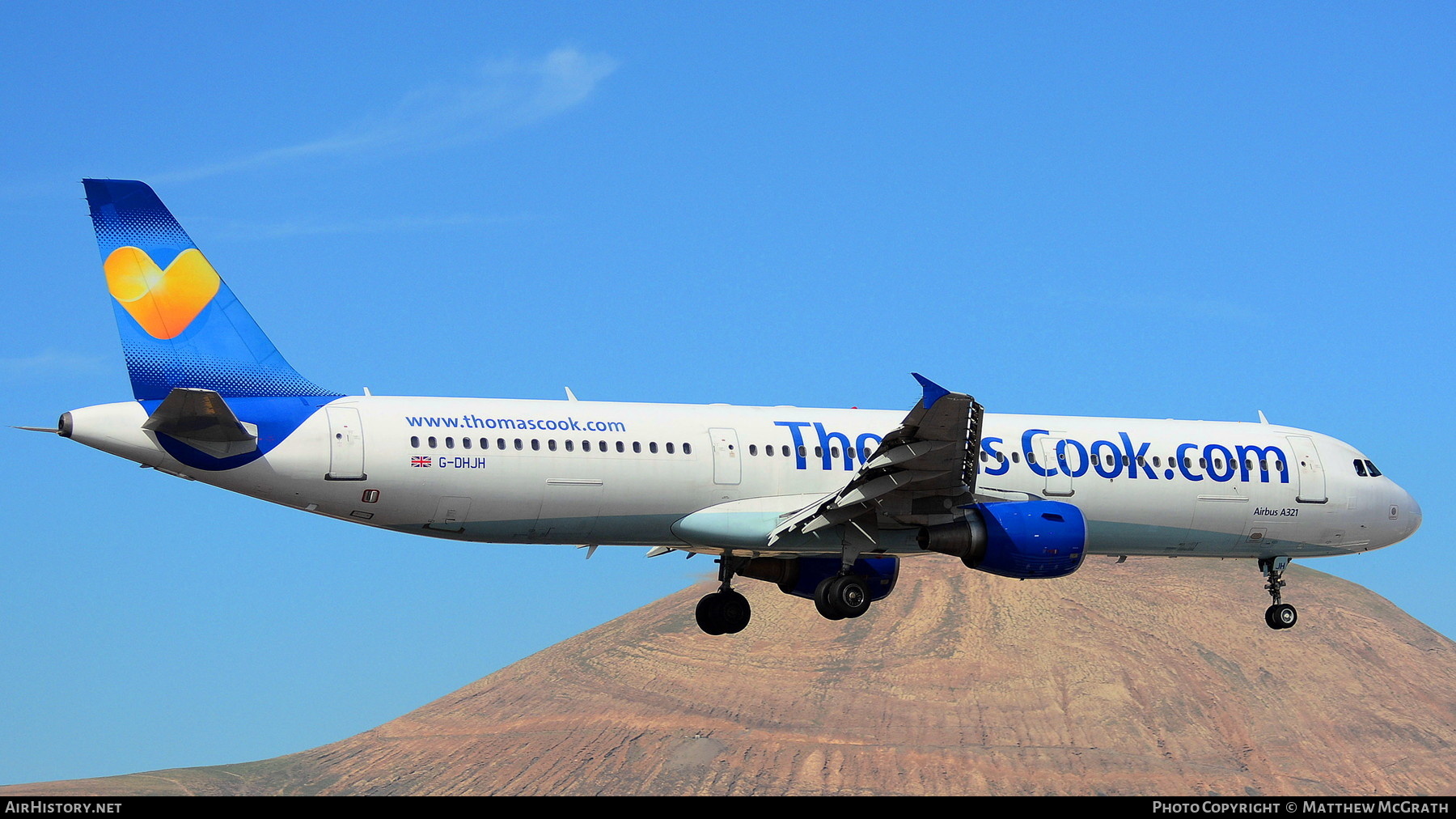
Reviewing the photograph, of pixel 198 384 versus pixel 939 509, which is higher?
pixel 198 384

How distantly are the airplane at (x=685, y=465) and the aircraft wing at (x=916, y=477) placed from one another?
41mm

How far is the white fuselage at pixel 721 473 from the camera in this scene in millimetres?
26859

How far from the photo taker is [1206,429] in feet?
111

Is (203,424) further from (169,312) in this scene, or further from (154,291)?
(154,291)

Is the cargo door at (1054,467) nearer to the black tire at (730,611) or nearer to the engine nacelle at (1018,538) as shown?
the engine nacelle at (1018,538)

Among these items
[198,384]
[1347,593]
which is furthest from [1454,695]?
[198,384]

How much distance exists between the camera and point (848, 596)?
1196 inches

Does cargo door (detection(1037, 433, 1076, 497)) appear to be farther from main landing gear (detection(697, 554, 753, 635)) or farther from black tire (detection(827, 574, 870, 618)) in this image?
main landing gear (detection(697, 554, 753, 635))

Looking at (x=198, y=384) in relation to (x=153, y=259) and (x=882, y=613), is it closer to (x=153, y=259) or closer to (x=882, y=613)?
(x=153, y=259)

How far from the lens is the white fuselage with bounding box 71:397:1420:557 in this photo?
26.9 m

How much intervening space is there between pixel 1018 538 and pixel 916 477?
220 centimetres

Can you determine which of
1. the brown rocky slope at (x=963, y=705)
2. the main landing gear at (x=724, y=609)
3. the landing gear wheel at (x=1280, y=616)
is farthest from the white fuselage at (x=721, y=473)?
the brown rocky slope at (x=963, y=705)
